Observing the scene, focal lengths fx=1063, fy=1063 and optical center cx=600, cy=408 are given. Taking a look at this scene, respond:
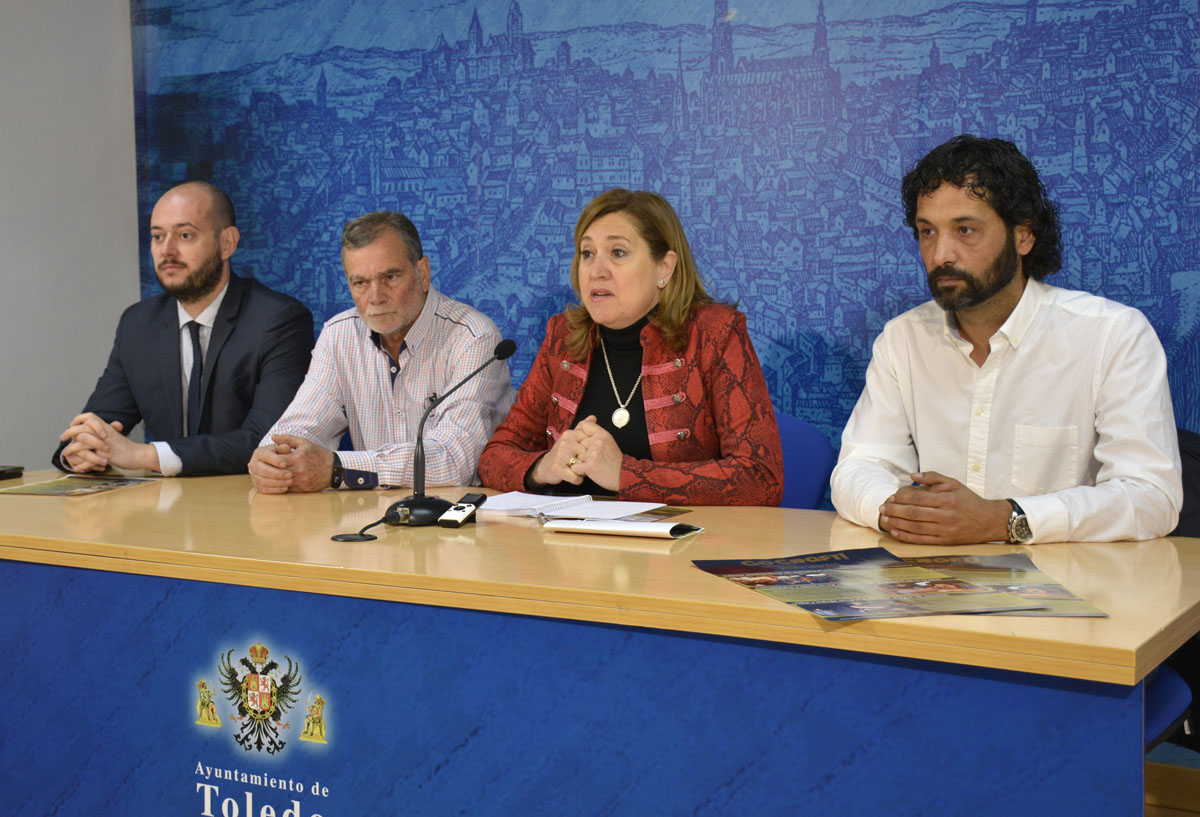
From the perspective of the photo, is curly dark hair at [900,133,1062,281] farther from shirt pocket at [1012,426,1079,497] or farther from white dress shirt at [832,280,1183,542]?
shirt pocket at [1012,426,1079,497]

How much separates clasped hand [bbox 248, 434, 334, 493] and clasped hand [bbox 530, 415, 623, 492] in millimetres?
549

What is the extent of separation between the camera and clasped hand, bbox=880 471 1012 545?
1.78m

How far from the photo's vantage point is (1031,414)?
7.31 ft

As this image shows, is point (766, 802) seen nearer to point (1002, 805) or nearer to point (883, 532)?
point (1002, 805)

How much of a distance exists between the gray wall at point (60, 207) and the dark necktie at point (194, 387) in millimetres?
973

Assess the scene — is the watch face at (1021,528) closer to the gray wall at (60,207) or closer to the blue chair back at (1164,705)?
the blue chair back at (1164,705)

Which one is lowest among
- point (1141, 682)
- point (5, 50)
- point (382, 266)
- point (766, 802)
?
point (766, 802)

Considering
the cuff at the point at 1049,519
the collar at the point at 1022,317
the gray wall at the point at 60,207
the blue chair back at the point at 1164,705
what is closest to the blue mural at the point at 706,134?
the gray wall at the point at 60,207

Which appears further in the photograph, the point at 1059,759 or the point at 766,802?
the point at 766,802

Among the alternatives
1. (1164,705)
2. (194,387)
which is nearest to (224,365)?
(194,387)

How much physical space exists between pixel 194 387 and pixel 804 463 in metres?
1.78

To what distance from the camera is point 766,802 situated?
1393mm

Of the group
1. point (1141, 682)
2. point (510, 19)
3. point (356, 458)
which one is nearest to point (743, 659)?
point (1141, 682)

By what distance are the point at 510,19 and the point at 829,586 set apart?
2.65 metres
